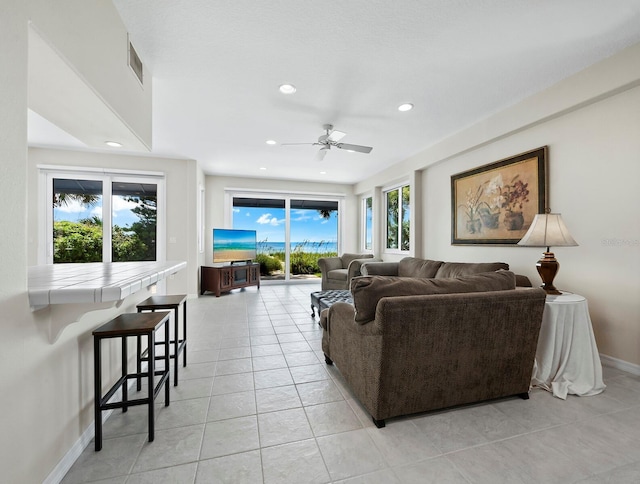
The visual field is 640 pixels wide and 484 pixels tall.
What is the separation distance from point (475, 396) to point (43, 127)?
18.5 feet

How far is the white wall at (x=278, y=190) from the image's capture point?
6.48 metres

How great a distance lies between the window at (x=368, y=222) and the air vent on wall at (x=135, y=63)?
5409 millimetres

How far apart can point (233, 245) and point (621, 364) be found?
19.0 ft

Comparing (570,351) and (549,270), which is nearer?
(570,351)

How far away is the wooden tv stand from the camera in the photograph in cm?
563

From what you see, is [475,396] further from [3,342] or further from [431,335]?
[3,342]

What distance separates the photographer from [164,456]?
1.47 m

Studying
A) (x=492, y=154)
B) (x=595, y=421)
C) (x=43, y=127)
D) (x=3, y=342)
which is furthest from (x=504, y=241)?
(x=43, y=127)

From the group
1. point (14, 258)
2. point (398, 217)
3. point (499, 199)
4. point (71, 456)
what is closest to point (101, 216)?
point (71, 456)

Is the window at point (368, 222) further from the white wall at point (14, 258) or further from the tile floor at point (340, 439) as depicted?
the white wall at point (14, 258)

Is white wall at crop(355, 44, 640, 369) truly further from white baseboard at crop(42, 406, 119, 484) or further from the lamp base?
white baseboard at crop(42, 406, 119, 484)

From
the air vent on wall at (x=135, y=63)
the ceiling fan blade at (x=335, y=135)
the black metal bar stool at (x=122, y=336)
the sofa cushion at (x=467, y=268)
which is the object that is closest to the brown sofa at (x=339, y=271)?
the sofa cushion at (x=467, y=268)

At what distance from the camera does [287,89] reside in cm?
280

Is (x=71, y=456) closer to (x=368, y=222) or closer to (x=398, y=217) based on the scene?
(x=398, y=217)
